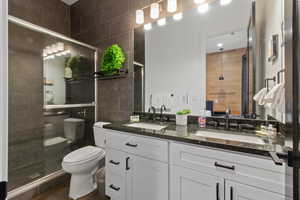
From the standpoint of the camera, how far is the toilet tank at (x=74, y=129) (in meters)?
2.22

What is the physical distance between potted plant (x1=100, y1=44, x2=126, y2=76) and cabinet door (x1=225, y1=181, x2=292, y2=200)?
170cm

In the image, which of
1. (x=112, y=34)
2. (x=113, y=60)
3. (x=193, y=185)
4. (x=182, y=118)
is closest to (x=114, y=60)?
(x=113, y=60)

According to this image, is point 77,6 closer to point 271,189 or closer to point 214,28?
point 214,28

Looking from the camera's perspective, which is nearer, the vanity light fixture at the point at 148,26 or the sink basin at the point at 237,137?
the sink basin at the point at 237,137

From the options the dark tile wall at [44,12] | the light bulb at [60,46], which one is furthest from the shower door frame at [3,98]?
the dark tile wall at [44,12]

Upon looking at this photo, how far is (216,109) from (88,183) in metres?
1.65

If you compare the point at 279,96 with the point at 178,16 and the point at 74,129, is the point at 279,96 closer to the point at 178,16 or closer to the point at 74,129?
the point at 178,16

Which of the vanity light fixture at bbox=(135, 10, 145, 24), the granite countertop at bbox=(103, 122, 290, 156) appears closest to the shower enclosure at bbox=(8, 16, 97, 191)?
the vanity light fixture at bbox=(135, 10, 145, 24)

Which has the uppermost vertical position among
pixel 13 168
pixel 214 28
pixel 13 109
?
pixel 214 28

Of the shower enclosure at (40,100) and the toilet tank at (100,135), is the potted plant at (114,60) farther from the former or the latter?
the toilet tank at (100,135)

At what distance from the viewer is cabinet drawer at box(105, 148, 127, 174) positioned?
138 centimetres

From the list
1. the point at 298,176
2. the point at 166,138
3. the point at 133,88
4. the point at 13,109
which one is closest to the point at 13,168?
the point at 13,109

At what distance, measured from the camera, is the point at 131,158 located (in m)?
1.33

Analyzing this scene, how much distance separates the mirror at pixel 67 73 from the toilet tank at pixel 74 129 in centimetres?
29
